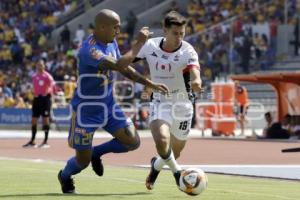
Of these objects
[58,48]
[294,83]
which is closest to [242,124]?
[294,83]

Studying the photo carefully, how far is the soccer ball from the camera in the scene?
11242mm

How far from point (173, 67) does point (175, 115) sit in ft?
1.90

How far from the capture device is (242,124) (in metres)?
33.2

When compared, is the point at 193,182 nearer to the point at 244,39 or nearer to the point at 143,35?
the point at 143,35

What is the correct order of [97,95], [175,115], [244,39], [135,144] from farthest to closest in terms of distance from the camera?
[244,39], [175,115], [135,144], [97,95]

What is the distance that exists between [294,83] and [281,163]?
12411mm

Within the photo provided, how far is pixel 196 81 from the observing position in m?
11.8

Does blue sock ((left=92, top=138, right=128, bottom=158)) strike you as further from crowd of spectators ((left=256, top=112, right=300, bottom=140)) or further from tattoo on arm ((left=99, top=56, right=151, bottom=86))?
crowd of spectators ((left=256, top=112, right=300, bottom=140))

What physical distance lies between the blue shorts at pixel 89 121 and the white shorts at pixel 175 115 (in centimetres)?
57

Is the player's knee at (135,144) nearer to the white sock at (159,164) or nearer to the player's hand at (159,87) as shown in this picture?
the white sock at (159,164)

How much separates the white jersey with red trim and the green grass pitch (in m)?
1.15

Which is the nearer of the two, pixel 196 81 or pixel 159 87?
pixel 159 87

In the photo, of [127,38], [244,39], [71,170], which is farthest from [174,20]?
[127,38]

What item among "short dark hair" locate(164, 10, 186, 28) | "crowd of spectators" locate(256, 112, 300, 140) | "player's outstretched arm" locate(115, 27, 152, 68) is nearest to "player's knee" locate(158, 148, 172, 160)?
"player's outstretched arm" locate(115, 27, 152, 68)
